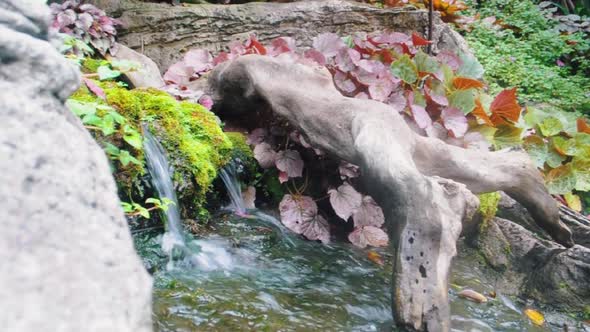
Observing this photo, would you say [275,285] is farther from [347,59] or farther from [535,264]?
[347,59]

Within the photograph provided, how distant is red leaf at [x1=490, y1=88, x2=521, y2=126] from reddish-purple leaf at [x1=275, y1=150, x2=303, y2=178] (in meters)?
1.64

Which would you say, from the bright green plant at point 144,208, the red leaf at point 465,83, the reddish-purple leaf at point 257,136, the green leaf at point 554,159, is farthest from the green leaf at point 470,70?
the bright green plant at point 144,208

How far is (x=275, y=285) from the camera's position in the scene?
2545mm

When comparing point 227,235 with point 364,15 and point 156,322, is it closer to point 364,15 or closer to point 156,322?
point 156,322

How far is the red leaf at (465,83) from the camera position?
3.96m

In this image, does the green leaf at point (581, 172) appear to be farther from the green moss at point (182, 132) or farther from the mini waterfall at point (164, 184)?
the mini waterfall at point (164, 184)

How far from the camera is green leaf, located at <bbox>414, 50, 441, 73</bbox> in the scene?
3879 mm

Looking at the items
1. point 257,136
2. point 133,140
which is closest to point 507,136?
point 257,136

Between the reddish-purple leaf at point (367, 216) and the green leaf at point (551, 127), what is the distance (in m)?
2.00

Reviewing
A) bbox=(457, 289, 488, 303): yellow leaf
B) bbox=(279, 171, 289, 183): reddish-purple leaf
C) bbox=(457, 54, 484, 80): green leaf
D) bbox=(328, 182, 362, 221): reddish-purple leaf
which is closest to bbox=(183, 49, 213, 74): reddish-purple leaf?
bbox=(279, 171, 289, 183): reddish-purple leaf

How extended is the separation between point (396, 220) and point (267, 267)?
0.84m

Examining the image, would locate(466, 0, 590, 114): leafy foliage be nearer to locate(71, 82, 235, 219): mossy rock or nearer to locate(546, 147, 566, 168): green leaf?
locate(546, 147, 566, 168): green leaf

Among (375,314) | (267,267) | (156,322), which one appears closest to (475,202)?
(375,314)

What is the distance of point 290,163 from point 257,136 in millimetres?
348
